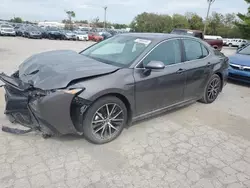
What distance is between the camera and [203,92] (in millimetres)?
4770

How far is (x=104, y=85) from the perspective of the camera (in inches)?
116

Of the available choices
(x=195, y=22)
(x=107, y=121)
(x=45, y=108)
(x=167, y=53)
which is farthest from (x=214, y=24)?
(x=45, y=108)

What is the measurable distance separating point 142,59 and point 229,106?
9.39ft

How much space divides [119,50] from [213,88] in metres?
2.49

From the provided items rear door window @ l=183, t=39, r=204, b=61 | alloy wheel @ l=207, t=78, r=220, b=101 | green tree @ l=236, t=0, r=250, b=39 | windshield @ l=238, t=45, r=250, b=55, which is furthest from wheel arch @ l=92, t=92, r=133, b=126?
green tree @ l=236, t=0, r=250, b=39

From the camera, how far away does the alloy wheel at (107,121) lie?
307 centimetres

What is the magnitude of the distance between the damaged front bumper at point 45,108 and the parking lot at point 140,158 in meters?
0.31

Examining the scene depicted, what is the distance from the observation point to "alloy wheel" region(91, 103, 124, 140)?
307 cm

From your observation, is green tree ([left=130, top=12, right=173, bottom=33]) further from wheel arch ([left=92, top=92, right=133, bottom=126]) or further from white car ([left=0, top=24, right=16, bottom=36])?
wheel arch ([left=92, top=92, right=133, bottom=126])

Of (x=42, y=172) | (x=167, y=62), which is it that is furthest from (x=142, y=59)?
(x=42, y=172)

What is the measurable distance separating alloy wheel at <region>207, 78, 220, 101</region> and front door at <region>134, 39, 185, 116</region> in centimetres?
114

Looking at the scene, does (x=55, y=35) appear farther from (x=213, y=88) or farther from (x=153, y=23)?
(x=153, y=23)

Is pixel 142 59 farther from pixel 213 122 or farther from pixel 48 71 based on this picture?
pixel 213 122

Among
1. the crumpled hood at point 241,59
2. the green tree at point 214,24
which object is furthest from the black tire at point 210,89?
the green tree at point 214,24
